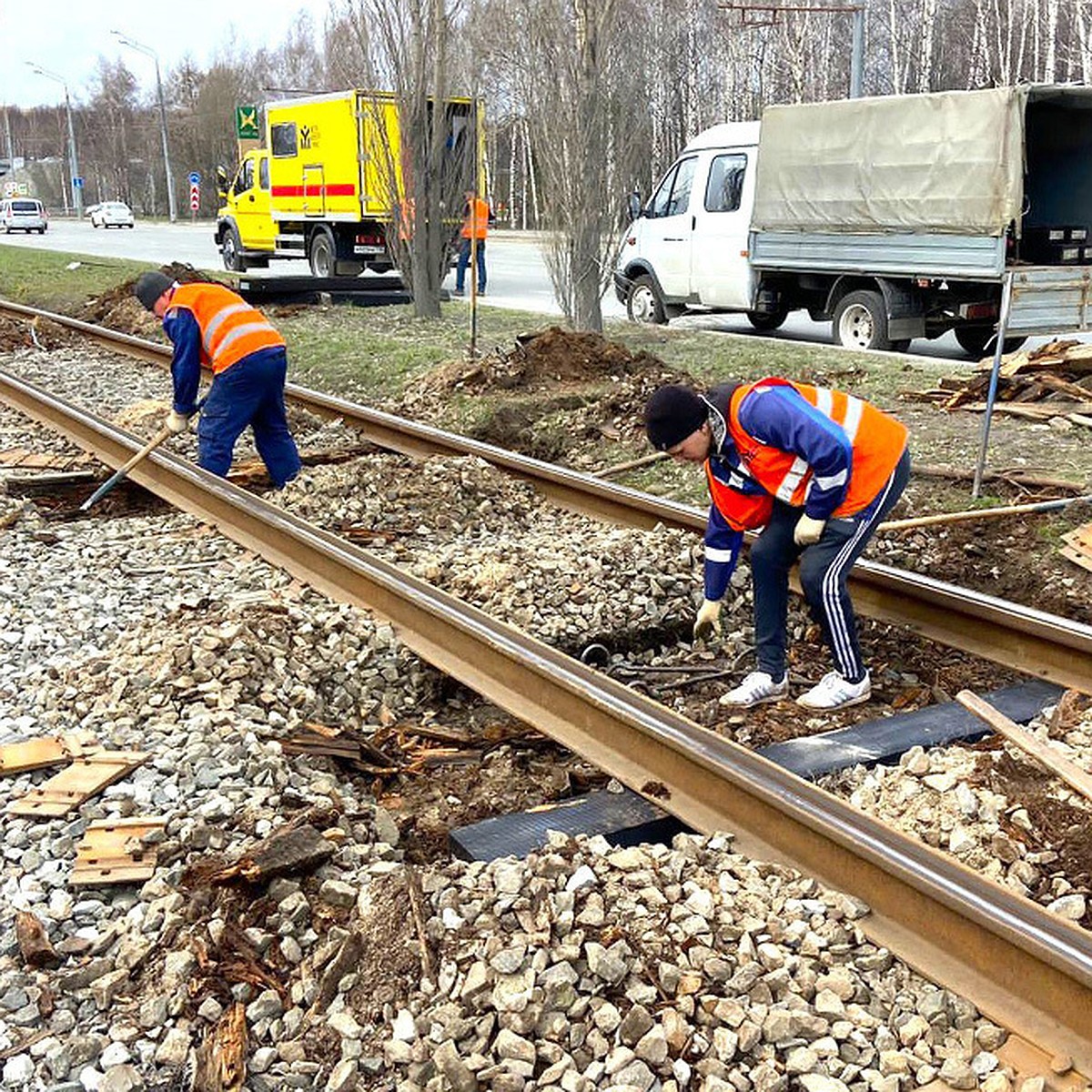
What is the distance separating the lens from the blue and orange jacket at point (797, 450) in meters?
4.41

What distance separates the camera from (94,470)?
28.2 feet

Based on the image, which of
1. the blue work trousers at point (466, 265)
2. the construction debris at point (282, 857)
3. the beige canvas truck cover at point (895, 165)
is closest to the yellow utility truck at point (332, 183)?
the blue work trousers at point (466, 265)

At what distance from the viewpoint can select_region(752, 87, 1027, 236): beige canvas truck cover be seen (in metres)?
12.9

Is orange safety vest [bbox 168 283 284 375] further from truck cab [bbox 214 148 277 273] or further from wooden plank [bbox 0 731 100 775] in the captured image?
truck cab [bbox 214 148 277 273]

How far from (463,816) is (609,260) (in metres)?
11.5

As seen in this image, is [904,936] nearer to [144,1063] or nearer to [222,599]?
[144,1063]

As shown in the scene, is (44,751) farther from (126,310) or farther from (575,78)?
(126,310)

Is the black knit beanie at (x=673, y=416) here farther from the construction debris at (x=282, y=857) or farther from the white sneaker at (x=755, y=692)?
the construction debris at (x=282, y=857)

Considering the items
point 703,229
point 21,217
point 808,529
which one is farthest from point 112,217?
point 808,529

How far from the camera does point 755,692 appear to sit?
5016 mm

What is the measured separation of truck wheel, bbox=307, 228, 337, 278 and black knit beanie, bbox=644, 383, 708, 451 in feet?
64.6

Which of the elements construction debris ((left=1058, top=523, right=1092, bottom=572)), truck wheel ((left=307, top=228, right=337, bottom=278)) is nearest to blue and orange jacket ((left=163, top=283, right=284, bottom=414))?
construction debris ((left=1058, top=523, right=1092, bottom=572))

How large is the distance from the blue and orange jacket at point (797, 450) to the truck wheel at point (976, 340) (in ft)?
35.0

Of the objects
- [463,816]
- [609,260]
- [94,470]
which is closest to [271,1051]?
[463,816]
